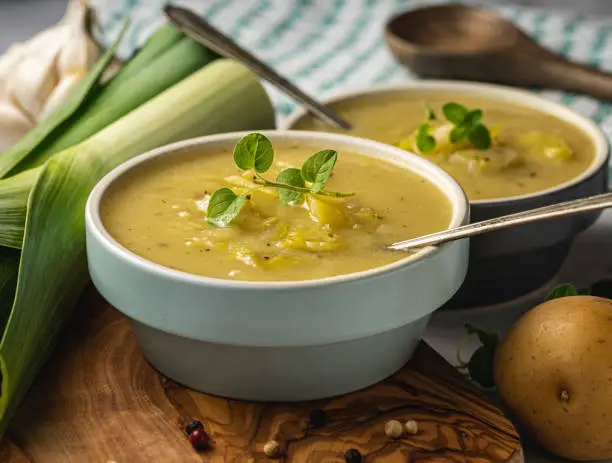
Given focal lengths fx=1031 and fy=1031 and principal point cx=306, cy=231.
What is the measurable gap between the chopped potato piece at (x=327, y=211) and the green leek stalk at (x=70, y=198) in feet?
1.42

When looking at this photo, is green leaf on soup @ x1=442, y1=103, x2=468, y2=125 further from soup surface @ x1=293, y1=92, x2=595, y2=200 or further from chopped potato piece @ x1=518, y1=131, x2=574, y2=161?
chopped potato piece @ x1=518, y1=131, x2=574, y2=161

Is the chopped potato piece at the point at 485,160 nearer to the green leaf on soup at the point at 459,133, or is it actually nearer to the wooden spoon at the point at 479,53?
the green leaf on soup at the point at 459,133

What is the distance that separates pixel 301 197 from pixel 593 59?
219 cm

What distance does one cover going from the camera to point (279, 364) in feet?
4.99

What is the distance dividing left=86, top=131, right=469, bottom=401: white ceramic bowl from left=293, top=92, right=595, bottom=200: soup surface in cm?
33

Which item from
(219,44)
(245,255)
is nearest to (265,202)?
(245,255)

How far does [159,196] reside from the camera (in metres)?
1.72

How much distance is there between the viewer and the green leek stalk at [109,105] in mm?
1751

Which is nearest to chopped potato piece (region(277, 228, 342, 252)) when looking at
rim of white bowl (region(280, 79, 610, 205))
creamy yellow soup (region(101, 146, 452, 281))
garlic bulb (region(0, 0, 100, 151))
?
creamy yellow soup (region(101, 146, 452, 281))

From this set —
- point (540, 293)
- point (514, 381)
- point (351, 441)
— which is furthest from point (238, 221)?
point (540, 293)

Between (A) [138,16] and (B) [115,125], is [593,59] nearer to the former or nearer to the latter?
(A) [138,16]

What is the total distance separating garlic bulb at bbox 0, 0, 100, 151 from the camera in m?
2.74

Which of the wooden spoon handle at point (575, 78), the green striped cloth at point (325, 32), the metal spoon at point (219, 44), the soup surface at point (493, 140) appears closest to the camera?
the soup surface at point (493, 140)

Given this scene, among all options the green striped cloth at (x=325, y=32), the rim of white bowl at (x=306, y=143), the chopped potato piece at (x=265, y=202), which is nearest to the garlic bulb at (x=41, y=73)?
the green striped cloth at (x=325, y=32)
